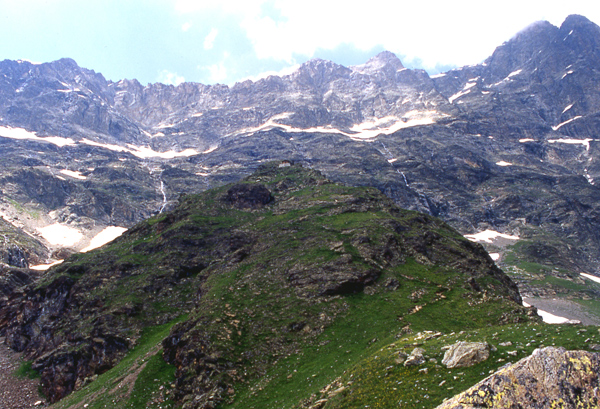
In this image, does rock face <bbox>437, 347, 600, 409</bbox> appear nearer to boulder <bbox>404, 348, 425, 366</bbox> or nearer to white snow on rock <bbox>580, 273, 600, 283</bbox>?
boulder <bbox>404, 348, 425, 366</bbox>

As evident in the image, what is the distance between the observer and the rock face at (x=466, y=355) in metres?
24.9

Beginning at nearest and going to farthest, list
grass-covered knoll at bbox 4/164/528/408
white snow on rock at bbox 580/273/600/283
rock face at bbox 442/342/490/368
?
rock face at bbox 442/342/490/368 < grass-covered knoll at bbox 4/164/528/408 < white snow on rock at bbox 580/273/600/283

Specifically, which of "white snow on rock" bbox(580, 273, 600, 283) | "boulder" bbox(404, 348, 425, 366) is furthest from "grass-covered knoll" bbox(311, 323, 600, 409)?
"white snow on rock" bbox(580, 273, 600, 283)

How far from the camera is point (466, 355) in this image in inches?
997

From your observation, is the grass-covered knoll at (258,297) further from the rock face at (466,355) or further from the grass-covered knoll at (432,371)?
the rock face at (466,355)

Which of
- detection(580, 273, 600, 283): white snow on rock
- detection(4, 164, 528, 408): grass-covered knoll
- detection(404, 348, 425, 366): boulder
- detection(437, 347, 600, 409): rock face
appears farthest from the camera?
detection(580, 273, 600, 283): white snow on rock

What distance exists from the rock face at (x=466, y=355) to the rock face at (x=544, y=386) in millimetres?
10389

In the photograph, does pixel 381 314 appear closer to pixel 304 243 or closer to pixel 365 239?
pixel 365 239

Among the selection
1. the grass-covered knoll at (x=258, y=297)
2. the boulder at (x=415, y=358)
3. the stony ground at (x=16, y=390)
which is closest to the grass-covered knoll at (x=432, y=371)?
the boulder at (x=415, y=358)

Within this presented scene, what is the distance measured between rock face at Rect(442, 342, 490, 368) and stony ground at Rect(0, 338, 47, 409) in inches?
2586

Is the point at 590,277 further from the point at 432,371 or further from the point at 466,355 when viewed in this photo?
the point at 432,371

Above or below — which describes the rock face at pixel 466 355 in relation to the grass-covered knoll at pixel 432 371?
above

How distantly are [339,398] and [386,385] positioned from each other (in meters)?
4.10

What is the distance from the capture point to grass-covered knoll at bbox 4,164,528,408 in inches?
1802
